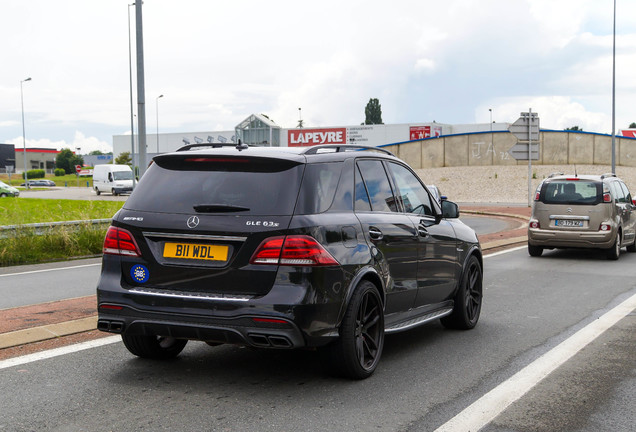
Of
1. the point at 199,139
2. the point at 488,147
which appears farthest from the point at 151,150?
the point at 488,147

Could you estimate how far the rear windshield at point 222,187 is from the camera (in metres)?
5.25

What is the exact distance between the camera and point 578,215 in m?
15.3

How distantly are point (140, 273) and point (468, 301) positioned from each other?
3665 millimetres

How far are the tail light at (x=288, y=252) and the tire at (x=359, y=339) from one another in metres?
0.52

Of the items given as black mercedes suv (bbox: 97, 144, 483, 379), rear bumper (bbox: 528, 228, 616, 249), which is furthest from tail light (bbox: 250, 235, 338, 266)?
rear bumper (bbox: 528, 228, 616, 249)

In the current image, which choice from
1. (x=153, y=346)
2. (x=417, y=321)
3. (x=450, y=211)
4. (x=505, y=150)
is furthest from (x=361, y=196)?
(x=505, y=150)

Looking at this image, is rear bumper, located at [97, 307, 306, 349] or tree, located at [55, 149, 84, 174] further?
tree, located at [55, 149, 84, 174]

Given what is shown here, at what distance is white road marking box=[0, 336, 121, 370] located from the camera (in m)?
6.04

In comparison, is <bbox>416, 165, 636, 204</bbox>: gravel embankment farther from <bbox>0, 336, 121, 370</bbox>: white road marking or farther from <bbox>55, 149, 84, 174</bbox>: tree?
→ <bbox>55, 149, 84, 174</bbox>: tree

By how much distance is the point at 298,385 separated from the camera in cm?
548

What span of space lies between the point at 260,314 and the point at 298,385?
0.75 meters

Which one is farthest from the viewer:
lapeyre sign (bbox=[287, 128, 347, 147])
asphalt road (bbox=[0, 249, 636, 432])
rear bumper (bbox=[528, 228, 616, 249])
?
lapeyre sign (bbox=[287, 128, 347, 147])

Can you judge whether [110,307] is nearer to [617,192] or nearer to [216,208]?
[216,208]

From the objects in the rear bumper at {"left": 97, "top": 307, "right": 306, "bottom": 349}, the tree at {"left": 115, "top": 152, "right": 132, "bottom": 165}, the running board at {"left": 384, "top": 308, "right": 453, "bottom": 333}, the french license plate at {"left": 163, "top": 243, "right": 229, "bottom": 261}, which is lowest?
the running board at {"left": 384, "top": 308, "right": 453, "bottom": 333}
